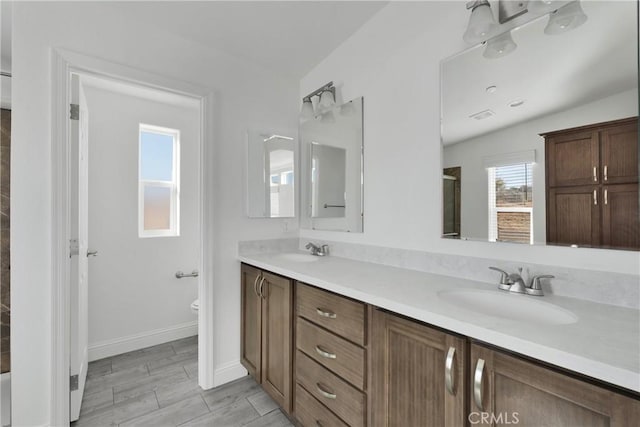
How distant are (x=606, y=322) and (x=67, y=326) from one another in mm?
2448

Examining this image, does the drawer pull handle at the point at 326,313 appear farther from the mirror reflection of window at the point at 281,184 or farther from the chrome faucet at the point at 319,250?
the mirror reflection of window at the point at 281,184

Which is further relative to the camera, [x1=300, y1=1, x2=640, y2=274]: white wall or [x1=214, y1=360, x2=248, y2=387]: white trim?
[x1=214, y1=360, x2=248, y2=387]: white trim

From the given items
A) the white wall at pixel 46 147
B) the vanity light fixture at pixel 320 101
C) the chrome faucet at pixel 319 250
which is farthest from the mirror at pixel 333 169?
the white wall at pixel 46 147

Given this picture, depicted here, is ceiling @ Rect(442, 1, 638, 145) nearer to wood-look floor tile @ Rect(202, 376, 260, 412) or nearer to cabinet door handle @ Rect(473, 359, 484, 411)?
cabinet door handle @ Rect(473, 359, 484, 411)

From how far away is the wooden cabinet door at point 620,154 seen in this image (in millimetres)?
966

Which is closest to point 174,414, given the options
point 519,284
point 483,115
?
point 519,284

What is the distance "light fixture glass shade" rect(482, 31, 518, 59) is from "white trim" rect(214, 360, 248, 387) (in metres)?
2.53

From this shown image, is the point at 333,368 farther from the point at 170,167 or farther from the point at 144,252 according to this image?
the point at 170,167

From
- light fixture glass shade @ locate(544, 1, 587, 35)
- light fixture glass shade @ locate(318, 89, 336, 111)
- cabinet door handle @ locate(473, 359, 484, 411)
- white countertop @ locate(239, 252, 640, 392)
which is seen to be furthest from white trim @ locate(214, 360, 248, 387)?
light fixture glass shade @ locate(544, 1, 587, 35)

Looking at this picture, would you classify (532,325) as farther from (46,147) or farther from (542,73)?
(46,147)

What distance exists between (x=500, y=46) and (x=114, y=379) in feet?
10.6

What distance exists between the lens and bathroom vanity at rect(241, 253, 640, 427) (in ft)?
2.15

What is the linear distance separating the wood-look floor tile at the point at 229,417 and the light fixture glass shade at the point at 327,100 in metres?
2.18

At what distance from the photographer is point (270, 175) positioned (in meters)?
2.35
